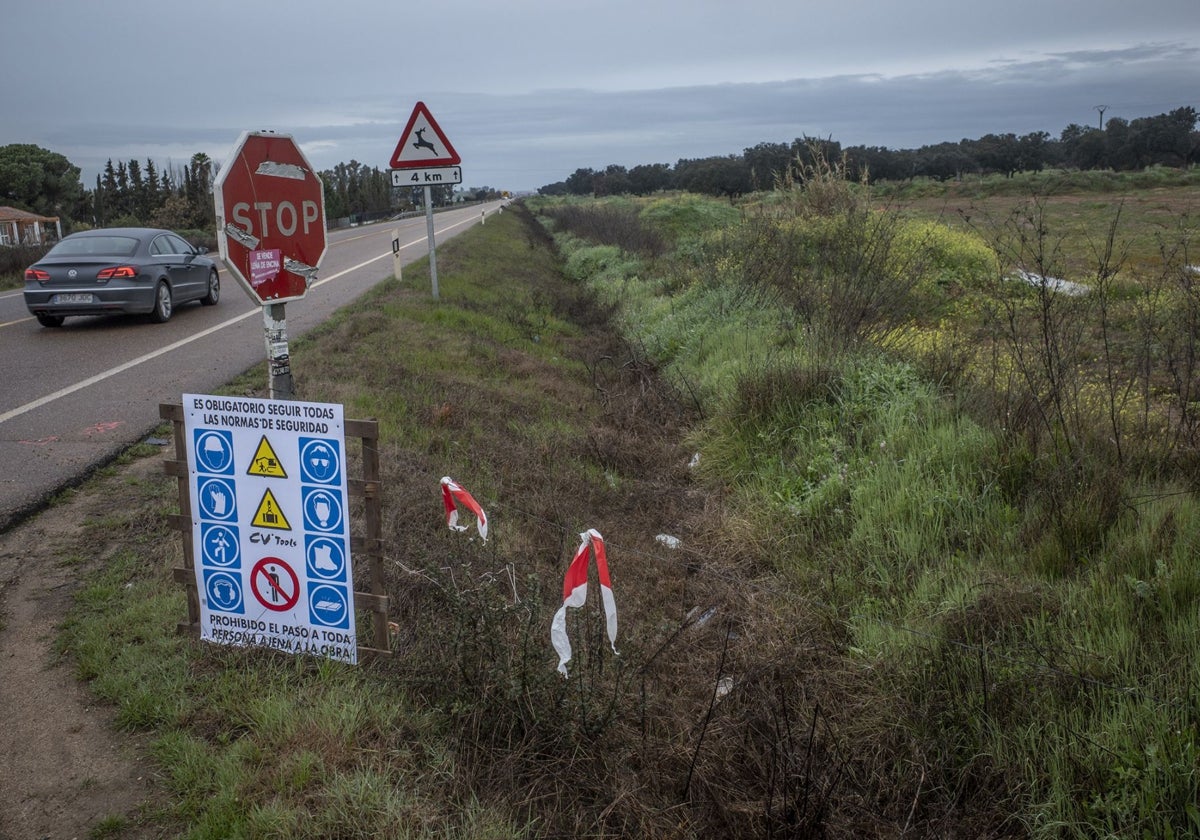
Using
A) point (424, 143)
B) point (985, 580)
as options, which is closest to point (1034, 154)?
point (424, 143)

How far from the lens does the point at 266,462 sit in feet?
12.1

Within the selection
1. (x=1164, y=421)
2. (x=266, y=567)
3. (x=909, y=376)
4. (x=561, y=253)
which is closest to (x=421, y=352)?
(x=909, y=376)

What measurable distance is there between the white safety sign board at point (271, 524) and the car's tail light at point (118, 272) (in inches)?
374

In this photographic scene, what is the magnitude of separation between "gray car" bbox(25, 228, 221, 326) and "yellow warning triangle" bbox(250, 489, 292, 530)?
9.65 metres

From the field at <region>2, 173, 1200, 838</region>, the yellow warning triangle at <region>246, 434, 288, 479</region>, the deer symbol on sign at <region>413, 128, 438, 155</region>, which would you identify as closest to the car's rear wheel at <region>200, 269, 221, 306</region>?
the deer symbol on sign at <region>413, 128, 438, 155</region>

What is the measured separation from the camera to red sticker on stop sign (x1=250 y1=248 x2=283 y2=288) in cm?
425

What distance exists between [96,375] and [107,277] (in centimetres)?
356

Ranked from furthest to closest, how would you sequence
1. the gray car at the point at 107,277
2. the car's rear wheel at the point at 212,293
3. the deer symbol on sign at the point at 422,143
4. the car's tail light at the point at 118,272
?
the car's rear wheel at the point at 212,293
the deer symbol on sign at the point at 422,143
the car's tail light at the point at 118,272
the gray car at the point at 107,277

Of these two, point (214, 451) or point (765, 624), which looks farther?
point (765, 624)

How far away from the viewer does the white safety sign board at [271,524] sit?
3.64m

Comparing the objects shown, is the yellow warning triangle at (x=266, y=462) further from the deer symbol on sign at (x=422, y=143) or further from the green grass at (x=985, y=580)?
the deer symbol on sign at (x=422, y=143)

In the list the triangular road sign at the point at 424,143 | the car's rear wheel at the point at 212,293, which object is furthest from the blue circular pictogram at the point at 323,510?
the car's rear wheel at the point at 212,293

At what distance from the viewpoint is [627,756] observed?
3445 mm

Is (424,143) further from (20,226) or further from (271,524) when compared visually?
(20,226)
